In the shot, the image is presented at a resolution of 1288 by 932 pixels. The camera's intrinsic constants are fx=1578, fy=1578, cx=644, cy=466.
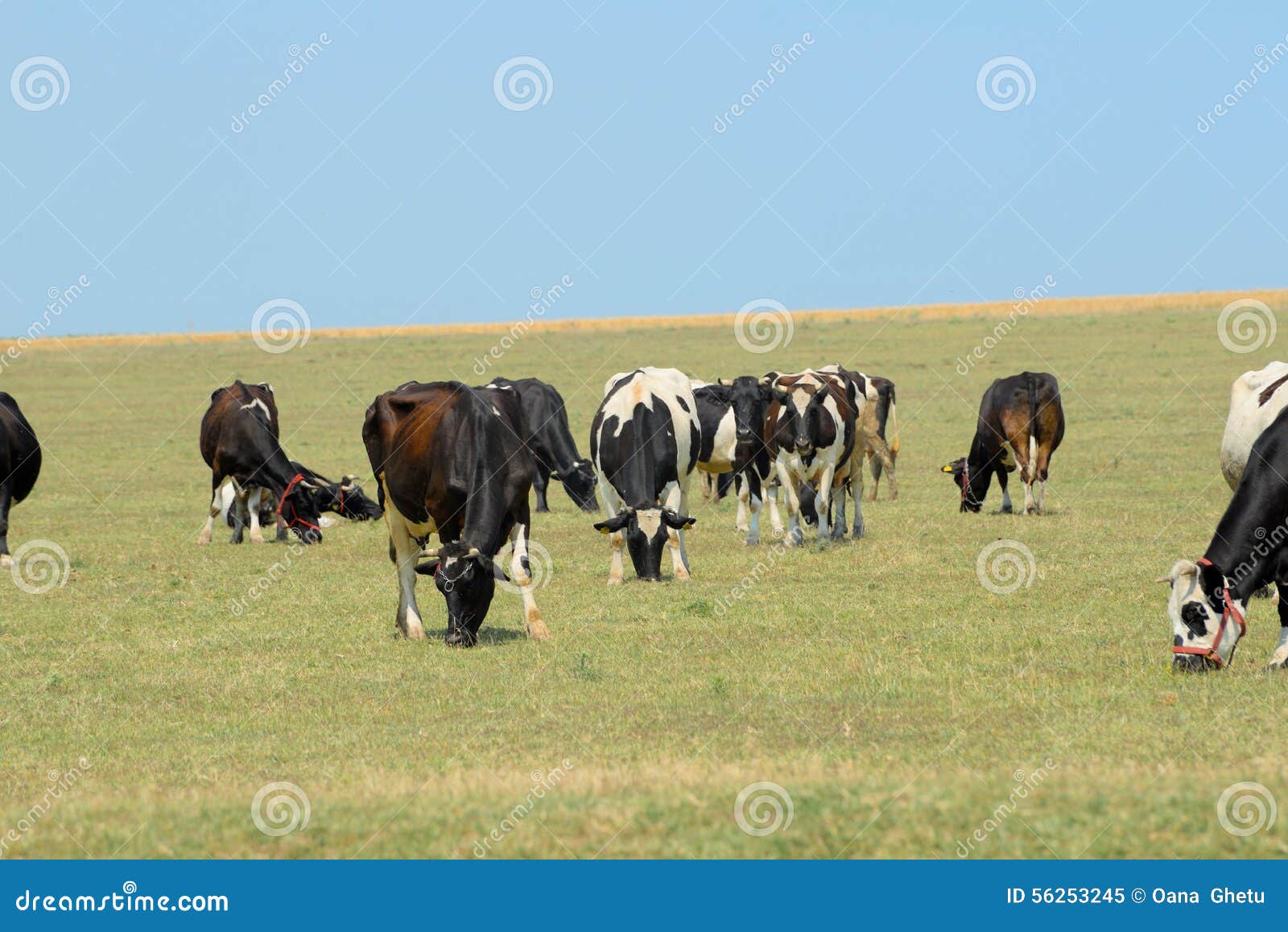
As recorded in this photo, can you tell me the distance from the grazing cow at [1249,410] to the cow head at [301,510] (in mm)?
12540

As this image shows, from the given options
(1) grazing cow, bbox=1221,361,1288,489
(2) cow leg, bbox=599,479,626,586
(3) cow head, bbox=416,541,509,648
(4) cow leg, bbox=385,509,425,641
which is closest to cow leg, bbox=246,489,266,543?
(2) cow leg, bbox=599,479,626,586

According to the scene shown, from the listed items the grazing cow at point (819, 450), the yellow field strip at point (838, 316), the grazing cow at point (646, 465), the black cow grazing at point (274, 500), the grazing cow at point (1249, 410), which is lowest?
the grazing cow at point (1249, 410)

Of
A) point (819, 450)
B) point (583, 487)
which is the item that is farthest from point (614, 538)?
point (583, 487)

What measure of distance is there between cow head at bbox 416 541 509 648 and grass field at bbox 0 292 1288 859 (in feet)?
0.81

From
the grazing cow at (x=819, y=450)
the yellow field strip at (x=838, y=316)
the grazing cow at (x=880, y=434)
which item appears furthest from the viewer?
the yellow field strip at (x=838, y=316)

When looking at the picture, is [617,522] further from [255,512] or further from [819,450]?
[255,512]

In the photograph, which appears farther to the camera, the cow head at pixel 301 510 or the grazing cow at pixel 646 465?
the cow head at pixel 301 510

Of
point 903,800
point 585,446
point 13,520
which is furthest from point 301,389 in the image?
point 903,800

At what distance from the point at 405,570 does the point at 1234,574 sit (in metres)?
6.56

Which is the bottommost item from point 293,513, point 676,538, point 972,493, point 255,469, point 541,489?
point 676,538

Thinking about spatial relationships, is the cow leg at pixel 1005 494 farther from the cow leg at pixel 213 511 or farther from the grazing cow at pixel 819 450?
the cow leg at pixel 213 511

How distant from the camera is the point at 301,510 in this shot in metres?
21.9

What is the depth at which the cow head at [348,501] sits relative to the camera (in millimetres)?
22547

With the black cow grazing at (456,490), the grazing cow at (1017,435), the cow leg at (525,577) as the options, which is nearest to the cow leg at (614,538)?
the black cow grazing at (456,490)
